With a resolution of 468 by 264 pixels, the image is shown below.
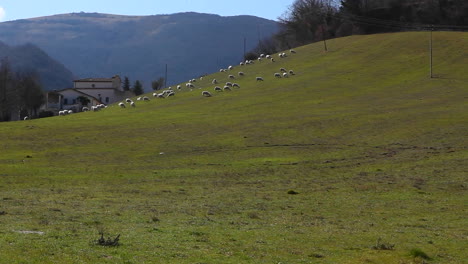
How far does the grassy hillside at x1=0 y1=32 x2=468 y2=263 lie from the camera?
1700cm

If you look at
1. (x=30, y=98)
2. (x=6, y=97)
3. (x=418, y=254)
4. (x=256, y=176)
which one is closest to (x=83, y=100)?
(x=30, y=98)

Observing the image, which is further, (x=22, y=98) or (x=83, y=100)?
(x=83, y=100)

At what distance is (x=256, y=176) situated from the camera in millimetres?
39812

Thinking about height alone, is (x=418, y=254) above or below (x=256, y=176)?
above

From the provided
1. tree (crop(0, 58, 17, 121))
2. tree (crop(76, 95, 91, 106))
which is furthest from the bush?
tree (crop(76, 95, 91, 106))

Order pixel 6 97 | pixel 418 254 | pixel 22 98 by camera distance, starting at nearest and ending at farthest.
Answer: pixel 418 254
pixel 6 97
pixel 22 98

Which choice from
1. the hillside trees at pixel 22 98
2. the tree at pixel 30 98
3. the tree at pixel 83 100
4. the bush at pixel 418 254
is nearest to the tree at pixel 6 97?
the hillside trees at pixel 22 98

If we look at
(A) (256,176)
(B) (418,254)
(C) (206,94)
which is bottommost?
(A) (256,176)

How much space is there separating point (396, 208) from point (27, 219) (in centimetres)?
1376

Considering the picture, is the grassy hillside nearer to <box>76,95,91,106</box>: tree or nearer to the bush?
the bush

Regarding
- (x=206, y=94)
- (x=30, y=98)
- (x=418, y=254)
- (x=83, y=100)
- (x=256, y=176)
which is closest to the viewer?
(x=418, y=254)

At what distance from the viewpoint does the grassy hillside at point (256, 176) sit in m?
17.0

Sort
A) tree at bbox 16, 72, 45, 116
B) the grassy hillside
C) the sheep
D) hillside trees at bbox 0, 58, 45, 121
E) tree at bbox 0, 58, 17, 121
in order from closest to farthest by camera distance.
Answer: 1. the grassy hillside
2. the sheep
3. tree at bbox 0, 58, 17, 121
4. hillside trees at bbox 0, 58, 45, 121
5. tree at bbox 16, 72, 45, 116

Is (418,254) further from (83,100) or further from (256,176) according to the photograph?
(83,100)
